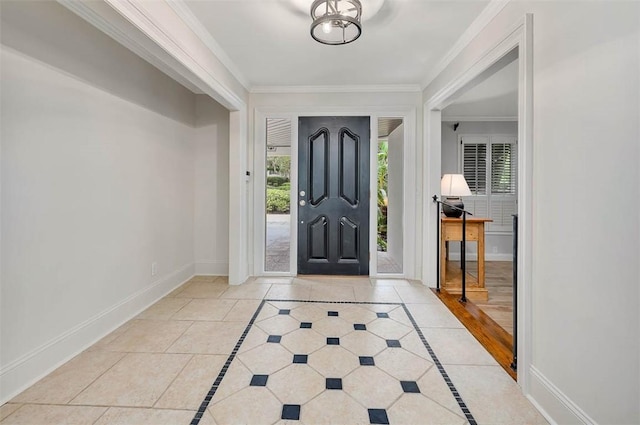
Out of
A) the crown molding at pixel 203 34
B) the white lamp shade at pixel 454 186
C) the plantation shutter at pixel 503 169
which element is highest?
the crown molding at pixel 203 34

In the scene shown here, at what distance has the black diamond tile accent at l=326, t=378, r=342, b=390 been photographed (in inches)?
65.9

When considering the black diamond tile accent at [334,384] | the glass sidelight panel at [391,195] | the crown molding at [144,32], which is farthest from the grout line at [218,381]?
the glass sidelight panel at [391,195]

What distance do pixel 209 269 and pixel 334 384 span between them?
8.72ft

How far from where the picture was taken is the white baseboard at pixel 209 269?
3842 mm

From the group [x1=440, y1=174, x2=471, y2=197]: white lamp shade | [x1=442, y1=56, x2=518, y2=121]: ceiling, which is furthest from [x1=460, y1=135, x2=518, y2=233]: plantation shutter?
[x1=440, y1=174, x2=471, y2=197]: white lamp shade

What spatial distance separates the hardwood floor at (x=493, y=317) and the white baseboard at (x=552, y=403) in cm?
23

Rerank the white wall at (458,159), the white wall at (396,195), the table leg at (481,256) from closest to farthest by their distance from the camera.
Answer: the table leg at (481,256) → the white wall at (396,195) → the white wall at (458,159)

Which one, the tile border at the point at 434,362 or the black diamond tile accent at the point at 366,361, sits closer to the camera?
the tile border at the point at 434,362

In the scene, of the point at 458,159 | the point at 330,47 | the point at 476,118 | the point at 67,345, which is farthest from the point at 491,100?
the point at 67,345

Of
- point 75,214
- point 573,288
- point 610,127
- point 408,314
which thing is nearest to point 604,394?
point 573,288

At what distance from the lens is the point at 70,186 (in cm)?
197

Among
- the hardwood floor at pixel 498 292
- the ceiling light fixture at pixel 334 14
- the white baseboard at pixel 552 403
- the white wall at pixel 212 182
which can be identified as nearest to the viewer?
the white baseboard at pixel 552 403

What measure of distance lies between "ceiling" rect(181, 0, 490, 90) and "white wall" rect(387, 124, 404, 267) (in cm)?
84

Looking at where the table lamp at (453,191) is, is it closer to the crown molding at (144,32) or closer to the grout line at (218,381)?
the grout line at (218,381)
